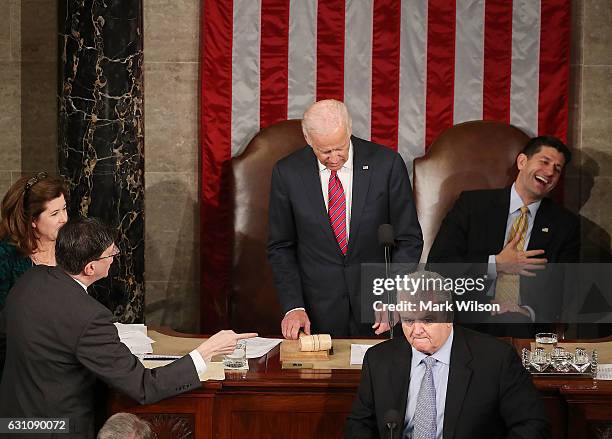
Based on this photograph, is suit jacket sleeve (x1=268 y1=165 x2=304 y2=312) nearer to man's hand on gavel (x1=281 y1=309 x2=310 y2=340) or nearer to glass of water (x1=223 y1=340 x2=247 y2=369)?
man's hand on gavel (x1=281 y1=309 x2=310 y2=340)

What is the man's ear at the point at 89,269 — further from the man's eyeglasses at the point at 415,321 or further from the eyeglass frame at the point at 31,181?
the man's eyeglasses at the point at 415,321

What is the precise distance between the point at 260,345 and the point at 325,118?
105 cm

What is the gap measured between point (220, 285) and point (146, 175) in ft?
2.74

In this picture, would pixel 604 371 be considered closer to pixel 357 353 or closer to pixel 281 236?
pixel 357 353

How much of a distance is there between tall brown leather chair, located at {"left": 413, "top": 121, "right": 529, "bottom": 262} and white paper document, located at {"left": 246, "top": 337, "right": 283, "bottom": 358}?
73.4 inches

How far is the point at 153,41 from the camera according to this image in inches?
243

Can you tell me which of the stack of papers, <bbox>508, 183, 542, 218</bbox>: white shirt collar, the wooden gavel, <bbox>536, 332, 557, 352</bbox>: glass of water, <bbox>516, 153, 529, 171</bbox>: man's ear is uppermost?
<bbox>516, 153, 529, 171</bbox>: man's ear

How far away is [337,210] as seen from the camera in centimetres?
480

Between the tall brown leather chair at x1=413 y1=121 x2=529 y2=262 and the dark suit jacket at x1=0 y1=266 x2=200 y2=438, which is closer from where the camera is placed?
the dark suit jacket at x1=0 y1=266 x2=200 y2=438

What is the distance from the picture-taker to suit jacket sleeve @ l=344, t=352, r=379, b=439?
353cm

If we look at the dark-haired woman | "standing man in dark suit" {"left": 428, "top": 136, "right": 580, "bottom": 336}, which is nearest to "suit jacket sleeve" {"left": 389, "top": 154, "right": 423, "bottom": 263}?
"standing man in dark suit" {"left": 428, "top": 136, "right": 580, "bottom": 336}

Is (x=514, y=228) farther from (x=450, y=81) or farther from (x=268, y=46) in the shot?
(x=268, y=46)

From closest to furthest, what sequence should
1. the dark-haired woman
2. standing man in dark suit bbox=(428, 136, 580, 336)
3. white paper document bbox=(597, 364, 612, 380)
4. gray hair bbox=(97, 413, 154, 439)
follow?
gray hair bbox=(97, 413, 154, 439)
white paper document bbox=(597, 364, 612, 380)
the dark-haired woman
standing man in dark suit bbox=(428, 136, 580, 336)

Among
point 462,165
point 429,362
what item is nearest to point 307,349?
point 429,362
